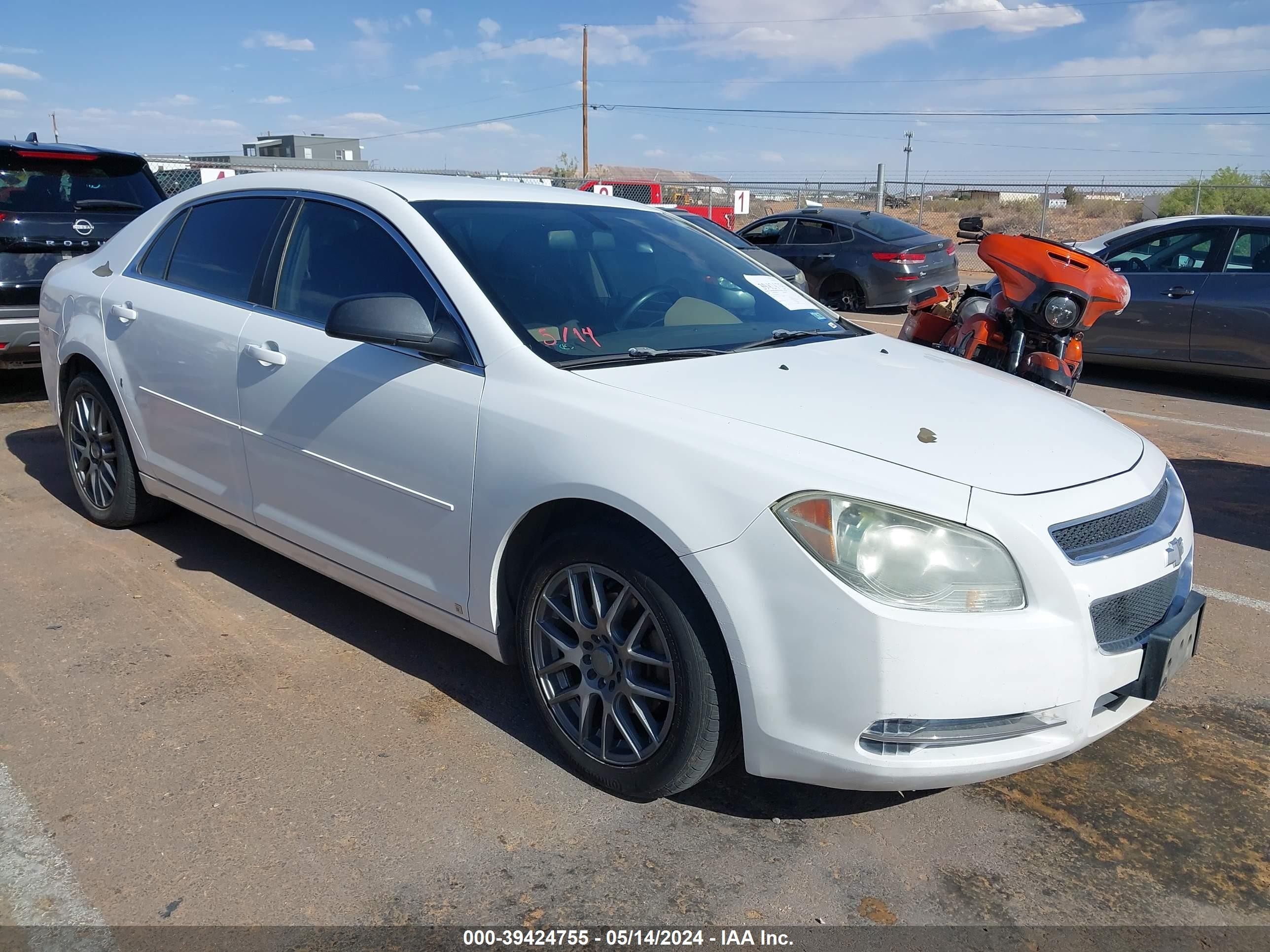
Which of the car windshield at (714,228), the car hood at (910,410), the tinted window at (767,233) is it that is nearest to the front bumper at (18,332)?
the car windshield at (714,228)

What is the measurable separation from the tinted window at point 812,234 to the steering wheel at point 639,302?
1083 centimetres

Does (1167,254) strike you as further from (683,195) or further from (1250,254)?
(683,195)

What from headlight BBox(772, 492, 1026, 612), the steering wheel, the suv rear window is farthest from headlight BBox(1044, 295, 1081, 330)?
the suv rear window

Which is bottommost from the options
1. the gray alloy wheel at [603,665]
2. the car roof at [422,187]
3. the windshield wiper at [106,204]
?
the gray alloy wheel at [603,665]

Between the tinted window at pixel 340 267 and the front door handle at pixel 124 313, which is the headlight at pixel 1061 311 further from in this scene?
the front door handle at pixel 124 313

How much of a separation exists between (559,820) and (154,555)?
2.85 m

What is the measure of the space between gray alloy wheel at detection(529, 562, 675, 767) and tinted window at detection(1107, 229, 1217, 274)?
799cm

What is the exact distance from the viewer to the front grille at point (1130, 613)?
8.28 ft

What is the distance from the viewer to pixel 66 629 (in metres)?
4.00

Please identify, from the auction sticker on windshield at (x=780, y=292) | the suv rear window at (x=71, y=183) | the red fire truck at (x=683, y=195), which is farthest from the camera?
the red fire truck at (x=683, y=195)

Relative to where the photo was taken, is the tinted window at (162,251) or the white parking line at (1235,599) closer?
the white parking line at (1235,599)

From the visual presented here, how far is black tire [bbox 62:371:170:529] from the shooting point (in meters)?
4.79

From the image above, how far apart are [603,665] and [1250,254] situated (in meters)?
8.04

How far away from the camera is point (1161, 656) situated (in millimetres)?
2629
